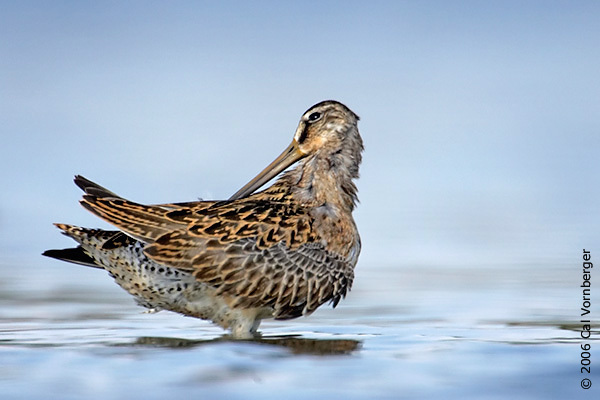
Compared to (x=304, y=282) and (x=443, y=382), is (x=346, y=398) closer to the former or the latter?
(x=443, y=382)

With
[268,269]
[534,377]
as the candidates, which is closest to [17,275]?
[268,269]

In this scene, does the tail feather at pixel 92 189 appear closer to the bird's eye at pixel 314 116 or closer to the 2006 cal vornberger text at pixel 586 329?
the bird's eye at pixel 314 116

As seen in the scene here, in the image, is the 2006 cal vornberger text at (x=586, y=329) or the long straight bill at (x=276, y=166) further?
the long straight bill at (x=276, y=166)

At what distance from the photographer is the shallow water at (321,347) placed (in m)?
5.81

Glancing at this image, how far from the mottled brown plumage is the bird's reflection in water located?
157mm

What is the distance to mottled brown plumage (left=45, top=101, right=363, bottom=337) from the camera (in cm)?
711

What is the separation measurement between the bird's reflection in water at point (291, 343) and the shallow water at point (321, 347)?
1 cm

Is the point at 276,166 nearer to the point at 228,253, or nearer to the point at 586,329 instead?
the point at 228,253

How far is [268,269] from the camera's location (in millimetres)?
7148

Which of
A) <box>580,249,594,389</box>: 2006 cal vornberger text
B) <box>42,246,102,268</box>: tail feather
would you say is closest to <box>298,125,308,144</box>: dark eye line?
<box>42,246,102,268</box>: tail feather

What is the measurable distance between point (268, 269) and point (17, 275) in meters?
3.70

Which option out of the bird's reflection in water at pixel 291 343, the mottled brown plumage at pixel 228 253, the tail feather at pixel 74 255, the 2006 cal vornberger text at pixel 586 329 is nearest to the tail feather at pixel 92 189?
the mottled brown plumage at pixel 228 253

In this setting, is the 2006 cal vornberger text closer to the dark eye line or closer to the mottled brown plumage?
the mottled brown plumage

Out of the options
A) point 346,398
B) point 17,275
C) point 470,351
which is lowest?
point 346,398
